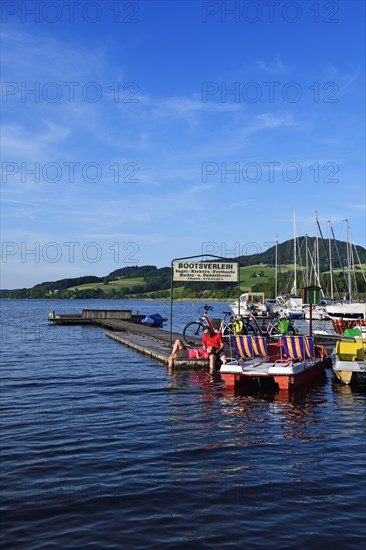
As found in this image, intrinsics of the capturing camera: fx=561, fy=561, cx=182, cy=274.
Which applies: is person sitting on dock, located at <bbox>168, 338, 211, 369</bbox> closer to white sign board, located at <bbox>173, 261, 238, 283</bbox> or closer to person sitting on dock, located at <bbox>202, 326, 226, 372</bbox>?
person sitting on dock, located at <bbox>202, 326, 226, 372</bbox>

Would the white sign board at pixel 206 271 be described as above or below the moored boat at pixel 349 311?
above

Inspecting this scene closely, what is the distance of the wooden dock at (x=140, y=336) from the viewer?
2573cm

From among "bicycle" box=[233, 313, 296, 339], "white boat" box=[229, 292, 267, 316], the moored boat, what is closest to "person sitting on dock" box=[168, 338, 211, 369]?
"bicycle" box=[233, 313, 296, 339]

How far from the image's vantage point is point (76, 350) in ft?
127

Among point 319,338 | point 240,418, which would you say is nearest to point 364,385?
point 240,418

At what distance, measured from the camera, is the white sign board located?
28172 millimetres

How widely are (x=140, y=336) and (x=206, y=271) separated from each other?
16.2 meters

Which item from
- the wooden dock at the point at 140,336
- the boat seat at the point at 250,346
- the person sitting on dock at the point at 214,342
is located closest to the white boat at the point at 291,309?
the wooden dock at the point at 140,336

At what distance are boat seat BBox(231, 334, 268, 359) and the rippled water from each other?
199 centimetres

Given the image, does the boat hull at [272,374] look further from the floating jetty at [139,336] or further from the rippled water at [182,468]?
the floating jetty at [139,336]

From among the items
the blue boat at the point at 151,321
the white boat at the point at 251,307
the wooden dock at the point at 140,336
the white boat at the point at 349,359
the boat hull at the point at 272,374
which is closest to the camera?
the boat hull at the point at 272,374

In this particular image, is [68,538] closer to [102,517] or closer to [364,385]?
[102,517]

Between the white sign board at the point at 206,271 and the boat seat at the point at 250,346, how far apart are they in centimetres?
641

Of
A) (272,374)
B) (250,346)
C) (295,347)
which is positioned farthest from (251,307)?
(272,374)
